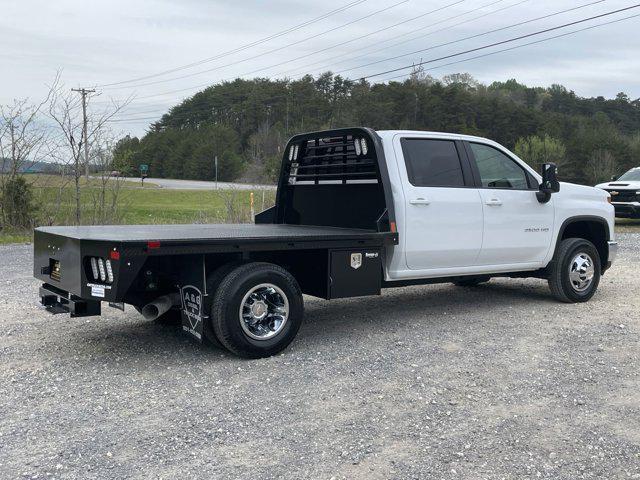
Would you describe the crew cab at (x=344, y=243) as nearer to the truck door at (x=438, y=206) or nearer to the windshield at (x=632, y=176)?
the truck door at (x=438, y=206)

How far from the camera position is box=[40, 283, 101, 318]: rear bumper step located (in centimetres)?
563

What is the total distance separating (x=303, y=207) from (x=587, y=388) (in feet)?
12.8

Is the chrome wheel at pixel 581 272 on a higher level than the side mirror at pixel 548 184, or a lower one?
lower

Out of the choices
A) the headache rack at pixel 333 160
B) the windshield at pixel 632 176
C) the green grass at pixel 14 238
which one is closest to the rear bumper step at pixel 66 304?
the headache rack at pixel 333 160

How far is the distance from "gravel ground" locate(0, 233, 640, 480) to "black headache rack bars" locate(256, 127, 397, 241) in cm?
116

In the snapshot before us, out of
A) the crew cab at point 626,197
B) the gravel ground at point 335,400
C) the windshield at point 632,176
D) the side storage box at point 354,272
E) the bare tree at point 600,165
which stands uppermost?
the bare tree at point 600,165

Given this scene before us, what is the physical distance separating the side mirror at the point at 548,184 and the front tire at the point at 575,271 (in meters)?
0.75

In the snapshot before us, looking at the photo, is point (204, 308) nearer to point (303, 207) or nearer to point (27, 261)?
point (303, 207)

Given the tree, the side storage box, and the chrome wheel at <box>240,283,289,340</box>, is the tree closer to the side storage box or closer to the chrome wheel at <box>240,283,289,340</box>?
the side storage box

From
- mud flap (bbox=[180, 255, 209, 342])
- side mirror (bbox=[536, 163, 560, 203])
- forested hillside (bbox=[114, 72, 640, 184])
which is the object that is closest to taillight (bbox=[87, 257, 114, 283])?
mud flap (bbox=[180, 255, 209, 342])

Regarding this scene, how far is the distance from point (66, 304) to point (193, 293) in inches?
44.7

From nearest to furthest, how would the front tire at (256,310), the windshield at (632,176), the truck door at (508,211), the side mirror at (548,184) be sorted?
the front tire at (256,310)
the truck door at (508,211)
the side mirror at (548,184)
the windshield at (632,176)

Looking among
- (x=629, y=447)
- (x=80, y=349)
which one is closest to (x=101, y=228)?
(x=80, y=349)

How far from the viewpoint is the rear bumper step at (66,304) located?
18.5 ft
